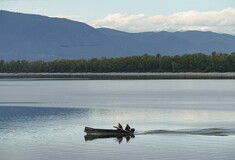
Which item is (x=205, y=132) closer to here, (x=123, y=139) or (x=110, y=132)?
(x=123, y=139)

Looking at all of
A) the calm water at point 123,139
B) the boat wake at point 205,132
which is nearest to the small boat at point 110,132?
the calm water at point 123,139

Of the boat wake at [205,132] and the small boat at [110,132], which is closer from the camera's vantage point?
the small boat at [110,132]

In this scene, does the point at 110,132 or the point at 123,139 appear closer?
the point at 123,139

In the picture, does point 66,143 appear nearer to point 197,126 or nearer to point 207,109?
point 197,126

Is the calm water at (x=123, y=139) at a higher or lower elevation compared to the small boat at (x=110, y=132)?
lower

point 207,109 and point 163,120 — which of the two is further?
point 207,109

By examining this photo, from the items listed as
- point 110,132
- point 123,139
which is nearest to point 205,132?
point 123,139

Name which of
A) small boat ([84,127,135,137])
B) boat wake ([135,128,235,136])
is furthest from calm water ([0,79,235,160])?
small boat ([84,127,135,137])

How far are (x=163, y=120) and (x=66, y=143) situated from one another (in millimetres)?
20383

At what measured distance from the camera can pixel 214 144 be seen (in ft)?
151

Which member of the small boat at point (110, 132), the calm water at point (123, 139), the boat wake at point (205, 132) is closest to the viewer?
the calm water at point (123, 139)

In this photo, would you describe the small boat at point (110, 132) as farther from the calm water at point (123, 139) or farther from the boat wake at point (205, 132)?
the boat wake at point (205, 132)

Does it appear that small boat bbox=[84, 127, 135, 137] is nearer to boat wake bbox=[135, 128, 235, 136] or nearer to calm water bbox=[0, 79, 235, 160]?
calm water bbox=[0, 79, 235, 160]

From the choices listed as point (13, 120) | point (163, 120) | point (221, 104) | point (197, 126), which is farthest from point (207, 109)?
point (13, 120)
